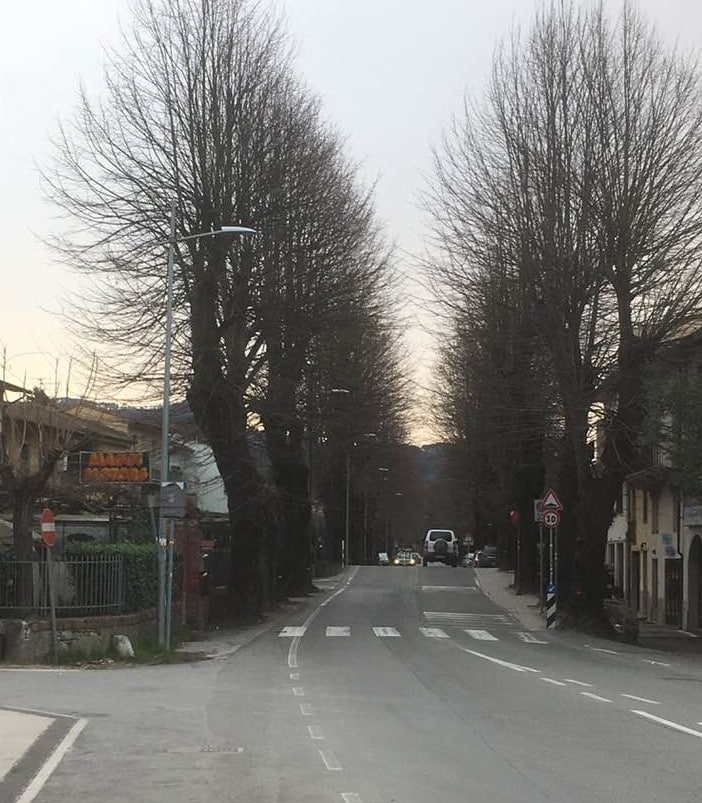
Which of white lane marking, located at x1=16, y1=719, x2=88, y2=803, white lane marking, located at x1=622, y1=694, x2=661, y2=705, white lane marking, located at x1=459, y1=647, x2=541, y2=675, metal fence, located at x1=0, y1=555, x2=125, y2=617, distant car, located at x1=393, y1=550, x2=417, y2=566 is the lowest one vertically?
distant car, located at x1=393, y1=550, x2=417, y2=566

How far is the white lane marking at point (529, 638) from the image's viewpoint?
30.8 metres

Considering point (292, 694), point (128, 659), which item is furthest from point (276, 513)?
point (292, 694)

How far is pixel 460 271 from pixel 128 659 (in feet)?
52.1

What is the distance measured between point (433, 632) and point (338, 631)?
2568 mm

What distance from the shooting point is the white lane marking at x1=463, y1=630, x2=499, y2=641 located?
31130 mm

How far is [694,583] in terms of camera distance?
4488 centimetres

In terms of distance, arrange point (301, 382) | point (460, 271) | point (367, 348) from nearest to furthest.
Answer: point (460, 271) < point (301, 382) < point (367, 348)

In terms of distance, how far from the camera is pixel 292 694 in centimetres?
1708

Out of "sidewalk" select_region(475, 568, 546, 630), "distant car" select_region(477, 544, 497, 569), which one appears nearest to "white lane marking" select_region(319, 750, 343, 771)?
"sidewalk" select_region(475, 568, 546, 630)

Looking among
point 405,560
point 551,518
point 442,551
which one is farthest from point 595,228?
point 405,560

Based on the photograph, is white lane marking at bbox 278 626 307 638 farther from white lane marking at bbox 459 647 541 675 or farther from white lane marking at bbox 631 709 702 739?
white lane marking at bbox 631 709 702 739

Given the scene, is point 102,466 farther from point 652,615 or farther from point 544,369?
point 652,615

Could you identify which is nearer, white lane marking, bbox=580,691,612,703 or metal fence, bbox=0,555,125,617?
white lane marking, bbox=580,691,612,703

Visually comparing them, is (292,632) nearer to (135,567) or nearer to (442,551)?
(135,567)
